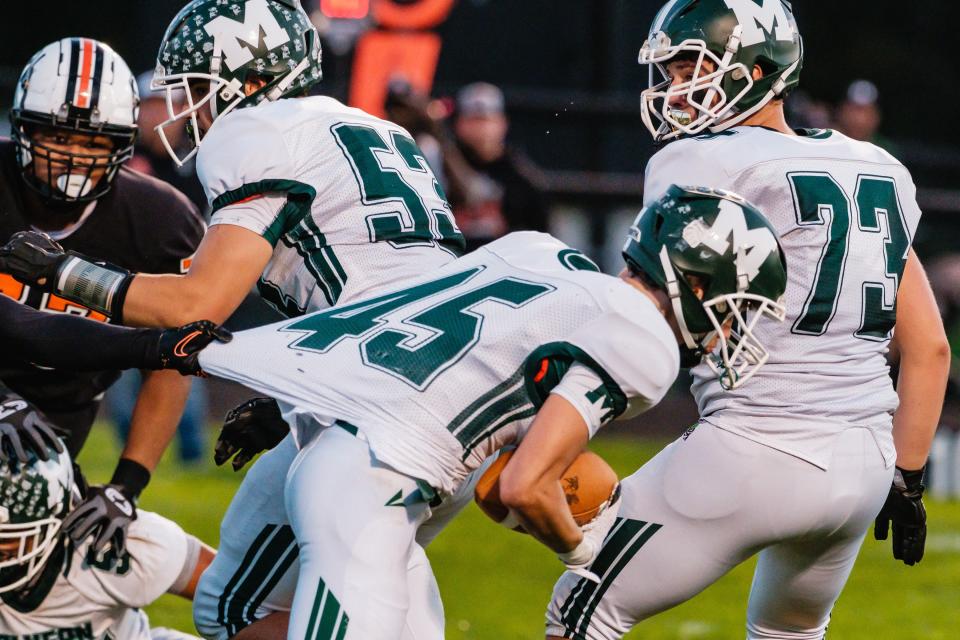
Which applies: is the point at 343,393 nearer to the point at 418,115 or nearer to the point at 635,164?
the point at 418,115

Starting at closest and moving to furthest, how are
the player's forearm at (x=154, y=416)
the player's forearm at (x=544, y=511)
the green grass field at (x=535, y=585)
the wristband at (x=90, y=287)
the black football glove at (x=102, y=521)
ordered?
1. the player's forearm at (x=544, y=511)
2. the wristband at (x=90, y=287)
3. the black football glove at (x=102, y=521)
4. the player's forearm at (x=154, y=416)
5. the green grass field at (x=535, y=585)

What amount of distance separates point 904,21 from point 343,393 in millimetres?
13335

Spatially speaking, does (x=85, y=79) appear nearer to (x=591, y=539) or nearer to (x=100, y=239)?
(x=100, y=239)

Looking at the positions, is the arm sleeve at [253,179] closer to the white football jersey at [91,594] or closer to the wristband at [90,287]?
the wristband at [90,287]

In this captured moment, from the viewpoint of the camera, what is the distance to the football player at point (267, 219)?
10.9 feet

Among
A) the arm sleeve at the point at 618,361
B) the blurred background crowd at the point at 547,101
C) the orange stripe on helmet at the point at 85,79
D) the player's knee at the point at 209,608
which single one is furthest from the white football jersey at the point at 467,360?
the blurred background crowd at the point at 547,101

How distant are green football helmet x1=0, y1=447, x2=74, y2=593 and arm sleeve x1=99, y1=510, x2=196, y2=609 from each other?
7.0 inches

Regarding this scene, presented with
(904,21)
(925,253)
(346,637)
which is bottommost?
(925,253)

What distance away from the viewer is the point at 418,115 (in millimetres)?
8945

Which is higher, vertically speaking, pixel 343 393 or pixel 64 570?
pixel 343 393

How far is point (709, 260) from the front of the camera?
308cm

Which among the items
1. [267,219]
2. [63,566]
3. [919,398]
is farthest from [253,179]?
[919,398]

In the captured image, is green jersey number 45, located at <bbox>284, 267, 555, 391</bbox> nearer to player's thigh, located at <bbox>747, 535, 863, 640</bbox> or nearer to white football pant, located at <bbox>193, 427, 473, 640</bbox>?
white football pant, located at <bbox>193, 427, 473, 640</bbox>

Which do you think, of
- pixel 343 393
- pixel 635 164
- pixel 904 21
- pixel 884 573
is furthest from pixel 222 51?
pixel 904 21
